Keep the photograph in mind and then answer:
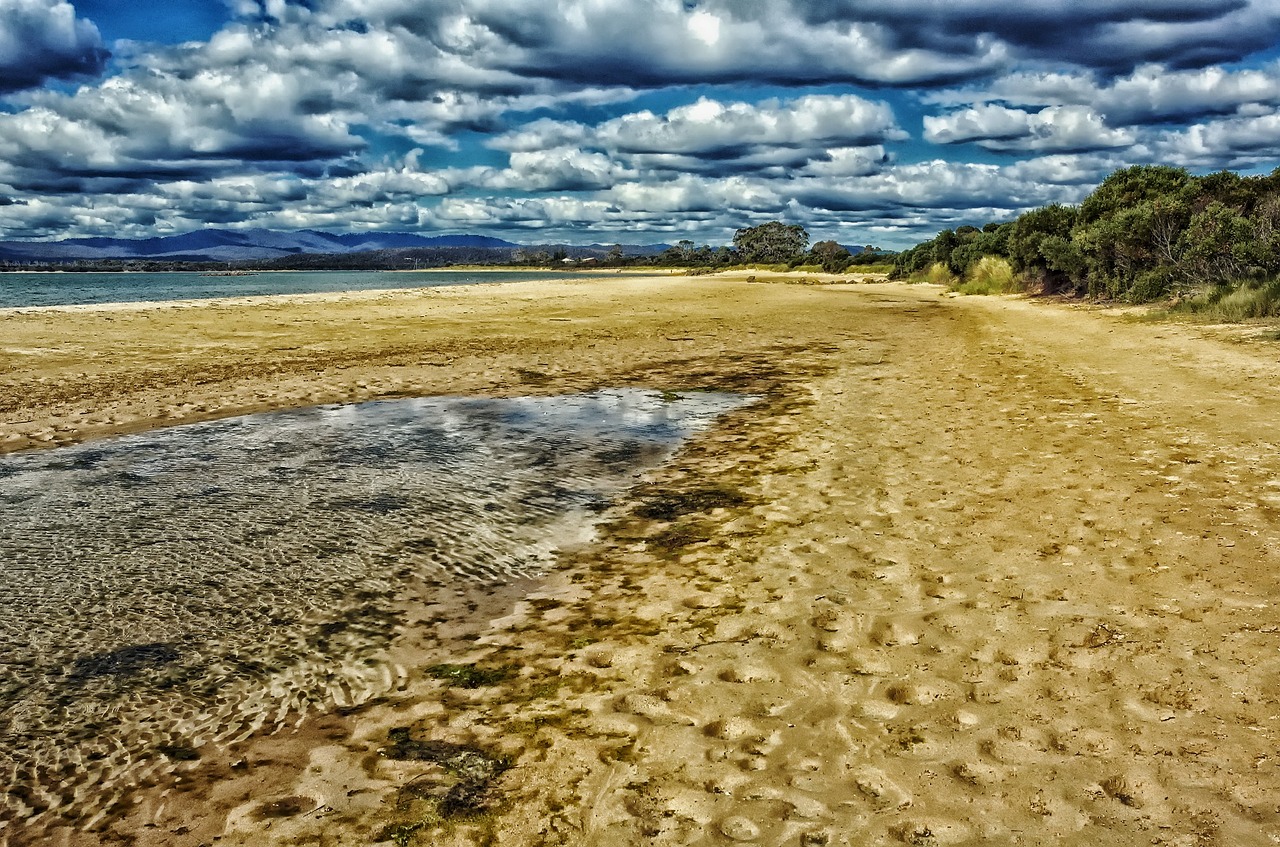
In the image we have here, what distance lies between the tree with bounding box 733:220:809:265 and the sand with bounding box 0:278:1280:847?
164501 mm

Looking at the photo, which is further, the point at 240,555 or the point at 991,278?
the point at 991,278

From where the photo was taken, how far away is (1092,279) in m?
34.3

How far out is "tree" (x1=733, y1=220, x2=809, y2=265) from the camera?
17457 centimetres

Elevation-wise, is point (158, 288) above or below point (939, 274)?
above

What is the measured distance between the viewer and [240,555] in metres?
7.41

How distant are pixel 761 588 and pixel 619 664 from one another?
157 centimetres

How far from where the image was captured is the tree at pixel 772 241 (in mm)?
174575

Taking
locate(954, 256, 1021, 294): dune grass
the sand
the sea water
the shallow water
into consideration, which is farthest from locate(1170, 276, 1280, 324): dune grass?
the sea water

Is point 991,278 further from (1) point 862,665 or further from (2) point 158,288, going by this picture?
(2) point 158,288

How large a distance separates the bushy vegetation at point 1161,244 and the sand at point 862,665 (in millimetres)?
16067

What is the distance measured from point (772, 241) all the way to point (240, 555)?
184723mm

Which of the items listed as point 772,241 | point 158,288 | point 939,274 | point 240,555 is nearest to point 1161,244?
point 240,555

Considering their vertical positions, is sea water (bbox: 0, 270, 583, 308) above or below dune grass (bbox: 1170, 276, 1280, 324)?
above

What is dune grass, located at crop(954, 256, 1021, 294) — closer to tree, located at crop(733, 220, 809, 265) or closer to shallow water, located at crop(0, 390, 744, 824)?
shallow water, located at crop(0, 390, 744, 824)
